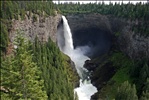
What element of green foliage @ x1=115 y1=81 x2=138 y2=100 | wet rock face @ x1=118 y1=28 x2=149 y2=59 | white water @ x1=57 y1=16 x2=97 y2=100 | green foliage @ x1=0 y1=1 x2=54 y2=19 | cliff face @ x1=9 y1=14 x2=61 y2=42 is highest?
green foliage @ x1=0 y1=1 x2=54 y2=19

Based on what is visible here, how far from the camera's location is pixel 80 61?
12306 cm

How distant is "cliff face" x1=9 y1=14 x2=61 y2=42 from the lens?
92.5m

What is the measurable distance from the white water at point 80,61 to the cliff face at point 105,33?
6167 millimetres

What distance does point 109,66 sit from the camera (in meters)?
104

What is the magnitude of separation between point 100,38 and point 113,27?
13.9m

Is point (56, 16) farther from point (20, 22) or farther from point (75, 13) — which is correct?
point (20, 22)

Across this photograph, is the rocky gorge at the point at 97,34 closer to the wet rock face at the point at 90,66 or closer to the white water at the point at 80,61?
the wet rock face at the point at 90,66

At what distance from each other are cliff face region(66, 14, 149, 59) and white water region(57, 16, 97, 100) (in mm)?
6167

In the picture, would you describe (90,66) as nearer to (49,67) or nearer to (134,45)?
(134,45)

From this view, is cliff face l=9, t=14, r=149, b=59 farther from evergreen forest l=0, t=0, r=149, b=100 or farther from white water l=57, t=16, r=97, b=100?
white water l=57, t=16, r=97, b=100

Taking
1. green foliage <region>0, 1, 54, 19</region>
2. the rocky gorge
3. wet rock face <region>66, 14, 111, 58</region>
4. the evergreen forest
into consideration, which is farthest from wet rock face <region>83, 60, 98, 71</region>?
green foliage <region>0, 1, 54, 19</region>

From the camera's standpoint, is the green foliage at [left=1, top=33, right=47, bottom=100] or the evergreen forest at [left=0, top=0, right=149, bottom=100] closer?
the green foliage at [left=1, top=33, right=47, bottom=100]

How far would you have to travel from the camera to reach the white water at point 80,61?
302ft

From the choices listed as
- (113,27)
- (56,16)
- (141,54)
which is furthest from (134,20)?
(56,16)
